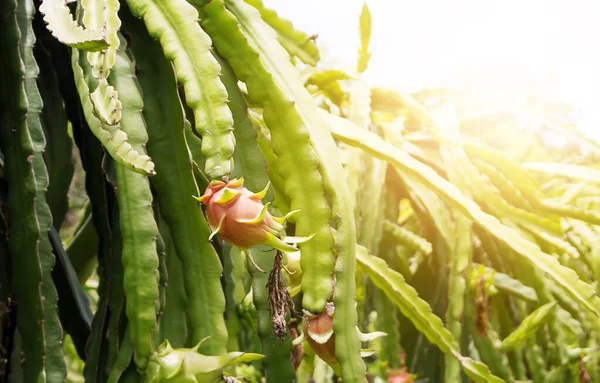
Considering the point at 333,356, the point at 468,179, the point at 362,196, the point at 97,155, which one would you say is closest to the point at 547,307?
the point at 468,179

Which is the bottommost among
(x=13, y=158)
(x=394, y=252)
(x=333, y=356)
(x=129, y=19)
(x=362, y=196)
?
(x=394, y=252)

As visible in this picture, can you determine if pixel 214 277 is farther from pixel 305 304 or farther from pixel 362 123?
pixel 362 123

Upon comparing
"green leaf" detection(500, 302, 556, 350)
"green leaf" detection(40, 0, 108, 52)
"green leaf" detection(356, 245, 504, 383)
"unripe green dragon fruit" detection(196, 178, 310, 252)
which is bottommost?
"green leaf" detection(500, 302, 556, 350)

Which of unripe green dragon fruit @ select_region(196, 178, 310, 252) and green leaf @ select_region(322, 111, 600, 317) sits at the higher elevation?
unripe green dragon fruit @ select_region(196, 178, 310, 252)

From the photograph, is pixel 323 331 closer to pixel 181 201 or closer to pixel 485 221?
pixel 181 201

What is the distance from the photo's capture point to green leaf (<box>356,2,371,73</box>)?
1.22 metres

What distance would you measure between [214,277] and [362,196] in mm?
524

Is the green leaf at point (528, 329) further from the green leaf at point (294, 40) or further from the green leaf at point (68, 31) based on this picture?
the green leaf at point (68, 31)

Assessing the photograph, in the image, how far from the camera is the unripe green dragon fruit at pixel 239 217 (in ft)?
1.44

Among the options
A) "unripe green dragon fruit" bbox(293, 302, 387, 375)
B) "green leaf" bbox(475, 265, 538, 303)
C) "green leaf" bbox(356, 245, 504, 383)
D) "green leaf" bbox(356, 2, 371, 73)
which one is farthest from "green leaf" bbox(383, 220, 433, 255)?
"unripe green dragon fruit" bbox(293, 302, 387, 375)

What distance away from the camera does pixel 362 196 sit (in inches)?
39.3

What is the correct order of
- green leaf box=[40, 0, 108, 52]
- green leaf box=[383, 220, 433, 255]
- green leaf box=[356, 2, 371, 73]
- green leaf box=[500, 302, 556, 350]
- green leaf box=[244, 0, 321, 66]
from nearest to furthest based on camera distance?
green leaf box=[40, 0, 108, 52] < green leaf box=[244, 0, 321, 66] < green leaf box=[500, 302, 556, 350] < green leaf box=[383, 220, 433, 255] < green leaf box=[356, 2, 371, 73]

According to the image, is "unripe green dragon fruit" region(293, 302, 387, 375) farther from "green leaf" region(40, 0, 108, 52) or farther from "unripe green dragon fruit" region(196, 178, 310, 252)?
"green leaf" region(40, 0, 108, 52)

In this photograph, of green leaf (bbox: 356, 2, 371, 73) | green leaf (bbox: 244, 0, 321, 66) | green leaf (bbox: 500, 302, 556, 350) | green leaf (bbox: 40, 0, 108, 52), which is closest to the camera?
green leaf (bbox: 40, 0, 108, 52)
